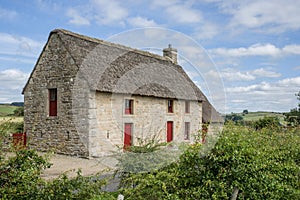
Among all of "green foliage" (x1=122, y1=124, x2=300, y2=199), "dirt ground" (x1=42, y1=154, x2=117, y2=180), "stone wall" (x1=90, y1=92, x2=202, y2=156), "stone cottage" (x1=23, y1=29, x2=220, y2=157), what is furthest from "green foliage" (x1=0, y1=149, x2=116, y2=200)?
"stone cottage" (x1=23, y1=29, x2=220, y2=157)

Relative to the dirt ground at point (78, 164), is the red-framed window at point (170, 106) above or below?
above

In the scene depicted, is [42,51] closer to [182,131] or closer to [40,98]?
[40,98]

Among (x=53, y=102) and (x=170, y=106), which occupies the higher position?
(x=53, y=102)

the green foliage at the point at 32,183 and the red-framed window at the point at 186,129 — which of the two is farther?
the red-framed window at the point at 186,129

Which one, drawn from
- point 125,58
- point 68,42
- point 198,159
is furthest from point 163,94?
point 198,159

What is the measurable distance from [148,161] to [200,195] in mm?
2231

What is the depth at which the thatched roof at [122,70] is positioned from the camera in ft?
55.5

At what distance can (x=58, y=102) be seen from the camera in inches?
678

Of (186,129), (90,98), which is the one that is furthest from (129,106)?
(186,129)

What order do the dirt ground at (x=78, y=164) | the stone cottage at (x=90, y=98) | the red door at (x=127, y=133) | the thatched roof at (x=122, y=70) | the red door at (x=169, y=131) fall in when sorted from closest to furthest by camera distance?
1. the dirt ground at (x=78, y=164)
2. the stone cottage at (x=90, y=98)
3. the thatched roof at (x=122, y=70)
4. the red door at (x=127, y=133)
5. the red door at (x=169, y=131)

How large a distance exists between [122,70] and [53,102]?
4227 mm

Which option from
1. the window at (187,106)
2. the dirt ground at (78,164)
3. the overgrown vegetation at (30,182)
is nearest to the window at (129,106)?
the dirt ground at (78,164)

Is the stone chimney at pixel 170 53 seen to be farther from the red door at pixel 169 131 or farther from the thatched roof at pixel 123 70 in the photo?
the red door at pixel 169 131

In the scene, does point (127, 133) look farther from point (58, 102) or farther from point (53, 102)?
point (53, 102)
